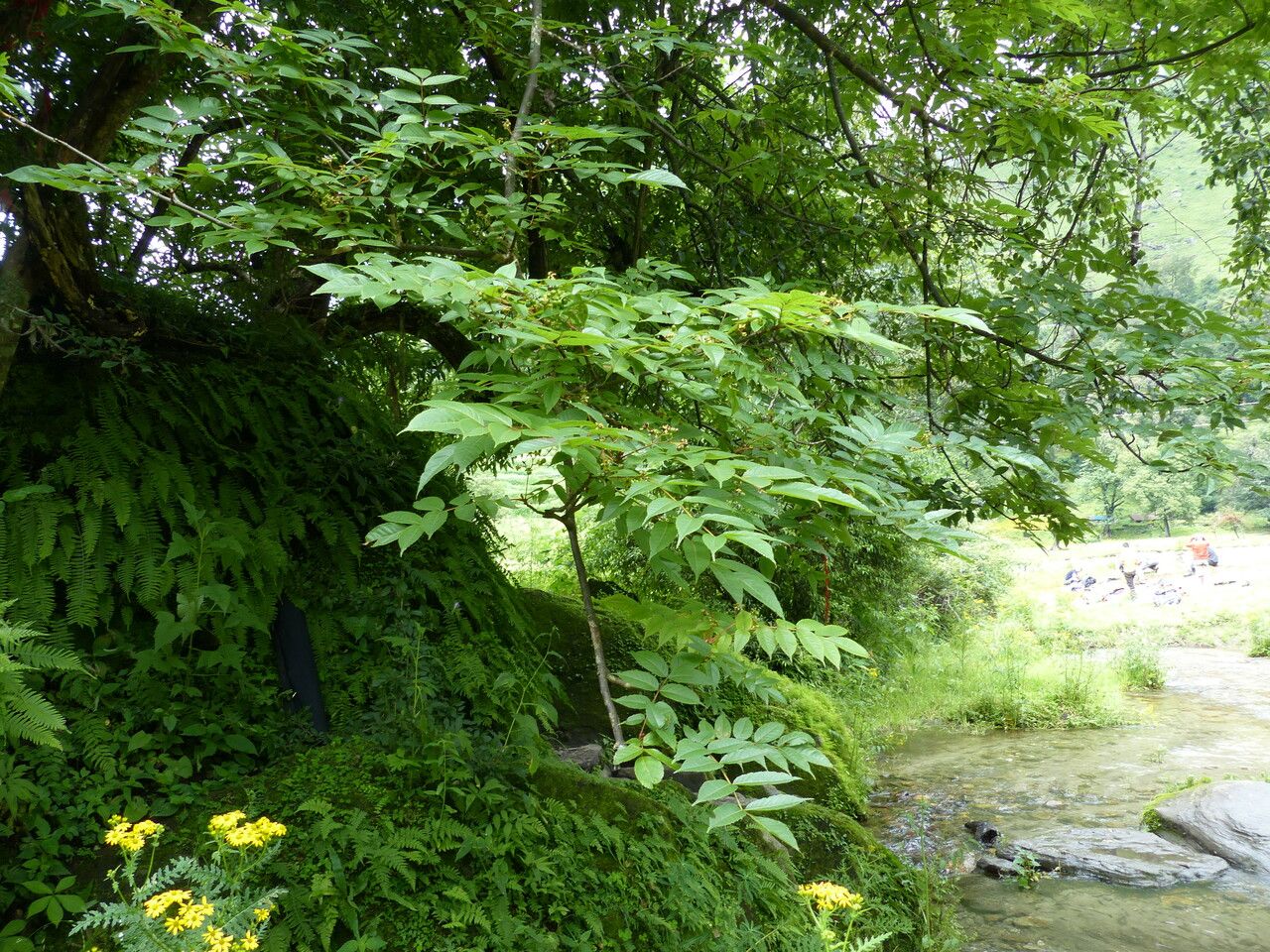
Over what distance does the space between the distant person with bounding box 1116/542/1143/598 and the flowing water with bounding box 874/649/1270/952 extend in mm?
6857

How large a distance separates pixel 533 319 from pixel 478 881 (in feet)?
5.99

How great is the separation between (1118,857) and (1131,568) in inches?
592

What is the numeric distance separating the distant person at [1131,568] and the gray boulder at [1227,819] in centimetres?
1335

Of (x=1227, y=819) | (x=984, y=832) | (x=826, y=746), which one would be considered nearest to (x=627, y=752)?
(x=826, y=746)

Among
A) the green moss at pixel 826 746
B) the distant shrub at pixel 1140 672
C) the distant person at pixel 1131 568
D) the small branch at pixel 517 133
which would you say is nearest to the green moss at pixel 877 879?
the green moss at pixel 826 746

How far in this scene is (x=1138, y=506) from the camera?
26062 millimetres

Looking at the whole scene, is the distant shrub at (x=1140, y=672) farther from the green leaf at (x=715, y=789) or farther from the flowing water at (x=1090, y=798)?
the green leaf at (x=715, y=789)

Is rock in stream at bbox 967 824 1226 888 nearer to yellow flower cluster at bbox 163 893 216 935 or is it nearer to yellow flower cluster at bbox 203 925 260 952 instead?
yellow flower cluster at bbox 203 925 260 952

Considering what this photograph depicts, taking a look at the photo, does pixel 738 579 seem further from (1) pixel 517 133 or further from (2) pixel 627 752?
(1) pixel 517 133

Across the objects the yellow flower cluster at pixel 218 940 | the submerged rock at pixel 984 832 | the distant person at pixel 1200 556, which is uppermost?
the yellow flower cluster at pixel 218 940

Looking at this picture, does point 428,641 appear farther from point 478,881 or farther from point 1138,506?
point 1138,506

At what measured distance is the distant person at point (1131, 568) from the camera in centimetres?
1775

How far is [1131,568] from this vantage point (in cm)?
1791

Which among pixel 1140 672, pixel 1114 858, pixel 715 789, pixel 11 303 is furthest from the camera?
pixel 1140 672
